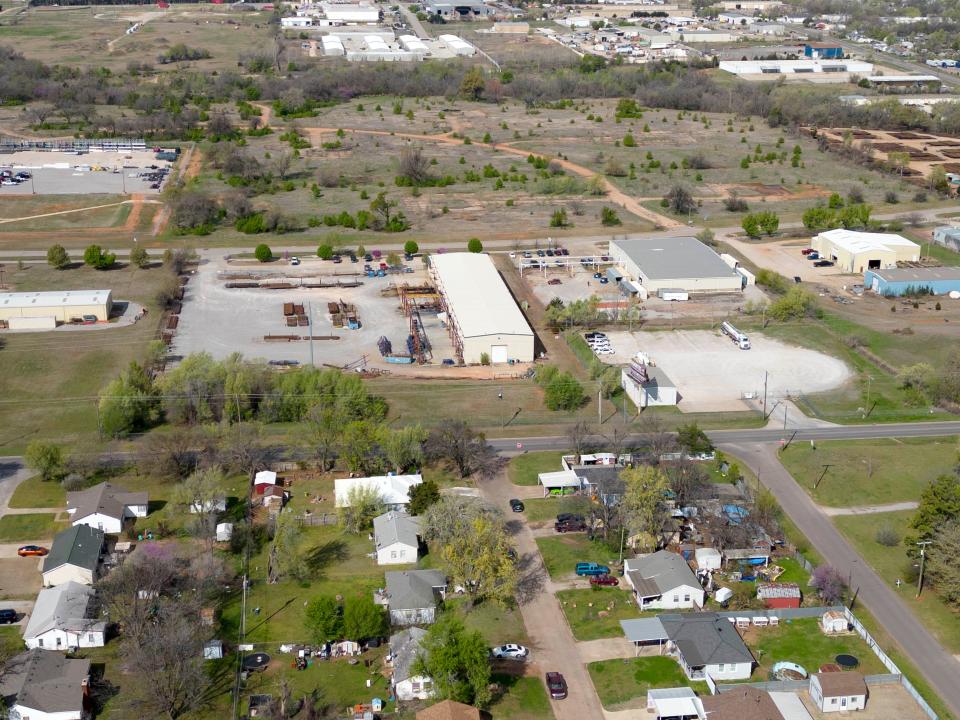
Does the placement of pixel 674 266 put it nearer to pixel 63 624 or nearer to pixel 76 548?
pixel 76 548

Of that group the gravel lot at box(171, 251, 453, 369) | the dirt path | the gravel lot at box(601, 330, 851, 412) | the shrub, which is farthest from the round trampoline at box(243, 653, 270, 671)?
the dirt path

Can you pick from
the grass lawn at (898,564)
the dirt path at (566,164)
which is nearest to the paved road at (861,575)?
the grass lawn at (898,564)

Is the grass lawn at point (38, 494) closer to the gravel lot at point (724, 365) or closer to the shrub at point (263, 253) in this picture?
the gravel lot at point (724, 365)

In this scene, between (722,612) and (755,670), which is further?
(722,612)

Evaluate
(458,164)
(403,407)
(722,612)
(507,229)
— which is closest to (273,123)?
(458,164)

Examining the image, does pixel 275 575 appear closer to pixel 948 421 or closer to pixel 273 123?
pixel 948 421

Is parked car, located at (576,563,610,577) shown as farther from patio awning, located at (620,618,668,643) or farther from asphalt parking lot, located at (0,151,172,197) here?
asphalt parking lot, located at (0,151,172,197)
